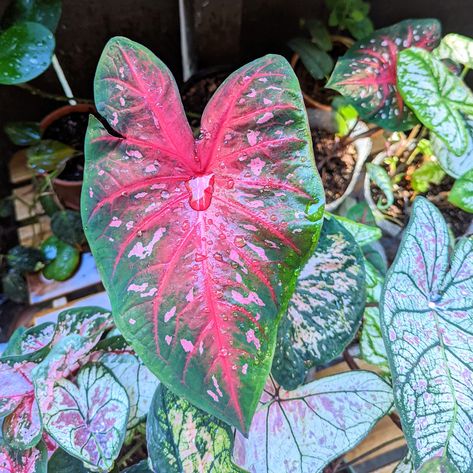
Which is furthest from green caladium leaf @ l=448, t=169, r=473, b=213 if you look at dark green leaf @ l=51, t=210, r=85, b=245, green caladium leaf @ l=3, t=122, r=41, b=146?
green caladium leaf @ l=3, t=122, r=41, b=146

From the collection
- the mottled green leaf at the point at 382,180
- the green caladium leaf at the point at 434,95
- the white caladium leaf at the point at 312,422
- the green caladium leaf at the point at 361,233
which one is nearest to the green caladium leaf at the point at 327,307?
the white caladium leaf at the point at 312,422

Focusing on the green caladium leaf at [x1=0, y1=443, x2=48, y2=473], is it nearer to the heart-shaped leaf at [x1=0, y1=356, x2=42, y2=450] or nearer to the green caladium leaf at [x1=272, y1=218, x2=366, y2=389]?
the heart-shaped leaf at [x1=0, y1=356, x2=42, y2=450]

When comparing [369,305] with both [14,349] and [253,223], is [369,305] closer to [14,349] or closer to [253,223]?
[253,223]

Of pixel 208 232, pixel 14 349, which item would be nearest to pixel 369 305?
pixel 208 232

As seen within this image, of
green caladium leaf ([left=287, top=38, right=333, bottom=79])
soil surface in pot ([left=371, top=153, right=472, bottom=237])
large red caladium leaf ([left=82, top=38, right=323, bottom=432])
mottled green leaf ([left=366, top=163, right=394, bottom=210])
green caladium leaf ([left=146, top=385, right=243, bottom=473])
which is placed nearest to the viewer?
large red caladium leaf ([left=82, top=38, right=323, bottom=432])

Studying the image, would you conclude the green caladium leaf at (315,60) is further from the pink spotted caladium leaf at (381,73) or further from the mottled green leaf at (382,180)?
the mottled green leaf at (382,180)

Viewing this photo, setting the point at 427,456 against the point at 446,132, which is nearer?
the point at 427,456
